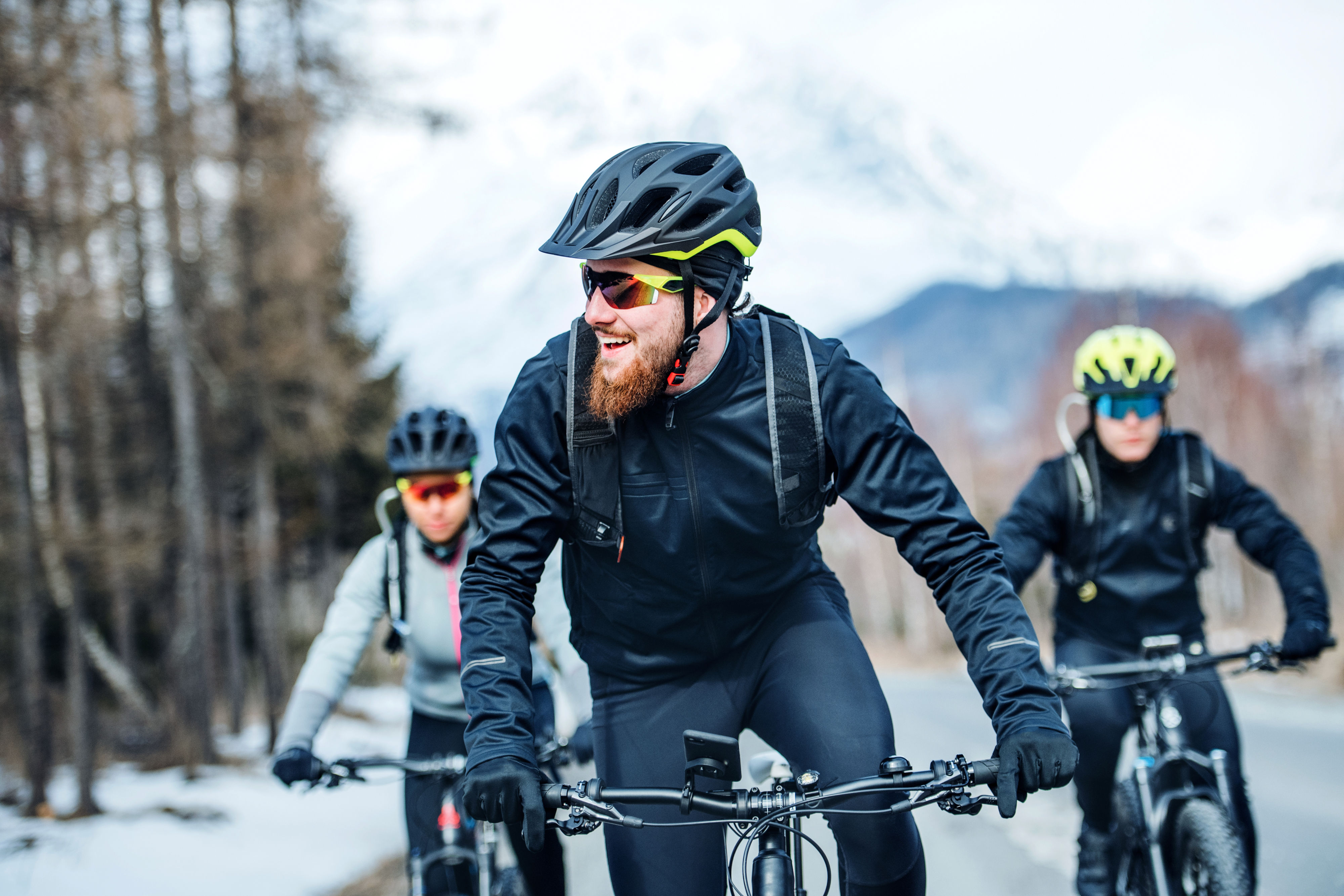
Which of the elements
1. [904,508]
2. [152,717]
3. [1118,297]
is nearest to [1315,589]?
[904,508]

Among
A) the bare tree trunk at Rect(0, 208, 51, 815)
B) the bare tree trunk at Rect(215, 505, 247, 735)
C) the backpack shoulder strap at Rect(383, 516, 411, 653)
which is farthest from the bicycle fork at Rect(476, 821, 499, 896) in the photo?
the bare tree trunk at Rect(215, 505, 247, 735)

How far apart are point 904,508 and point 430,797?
234 centimetres

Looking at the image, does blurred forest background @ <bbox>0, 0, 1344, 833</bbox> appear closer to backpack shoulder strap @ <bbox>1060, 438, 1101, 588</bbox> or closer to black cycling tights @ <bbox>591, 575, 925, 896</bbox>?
black cycling tights @ <bbox>591, 575, 925, 896</bbox>

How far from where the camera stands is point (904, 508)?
2.72 m

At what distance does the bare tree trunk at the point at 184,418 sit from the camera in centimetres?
1195

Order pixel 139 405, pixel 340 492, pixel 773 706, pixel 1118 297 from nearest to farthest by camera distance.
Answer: pixel 773 706
pixel 139 405
pixel 340 492
pixel 1118 297

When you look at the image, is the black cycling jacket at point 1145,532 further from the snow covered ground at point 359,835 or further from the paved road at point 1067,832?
the snow covered ground at point 359,835

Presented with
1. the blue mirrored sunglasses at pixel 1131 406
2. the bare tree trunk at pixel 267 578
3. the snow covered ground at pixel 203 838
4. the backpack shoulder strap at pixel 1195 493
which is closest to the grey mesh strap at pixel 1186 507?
the backpack shoulder strap at pixel 1195 493

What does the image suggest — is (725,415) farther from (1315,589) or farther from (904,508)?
(1315,589)

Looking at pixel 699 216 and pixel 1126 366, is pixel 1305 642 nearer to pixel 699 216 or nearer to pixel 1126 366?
pixel 1126 366

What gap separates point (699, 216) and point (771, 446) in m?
0.60

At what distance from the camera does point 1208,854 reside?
3.75 meters

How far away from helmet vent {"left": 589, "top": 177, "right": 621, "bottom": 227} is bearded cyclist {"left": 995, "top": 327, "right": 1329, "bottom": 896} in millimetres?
2483

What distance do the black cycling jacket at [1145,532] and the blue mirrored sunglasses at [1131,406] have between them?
153mm
